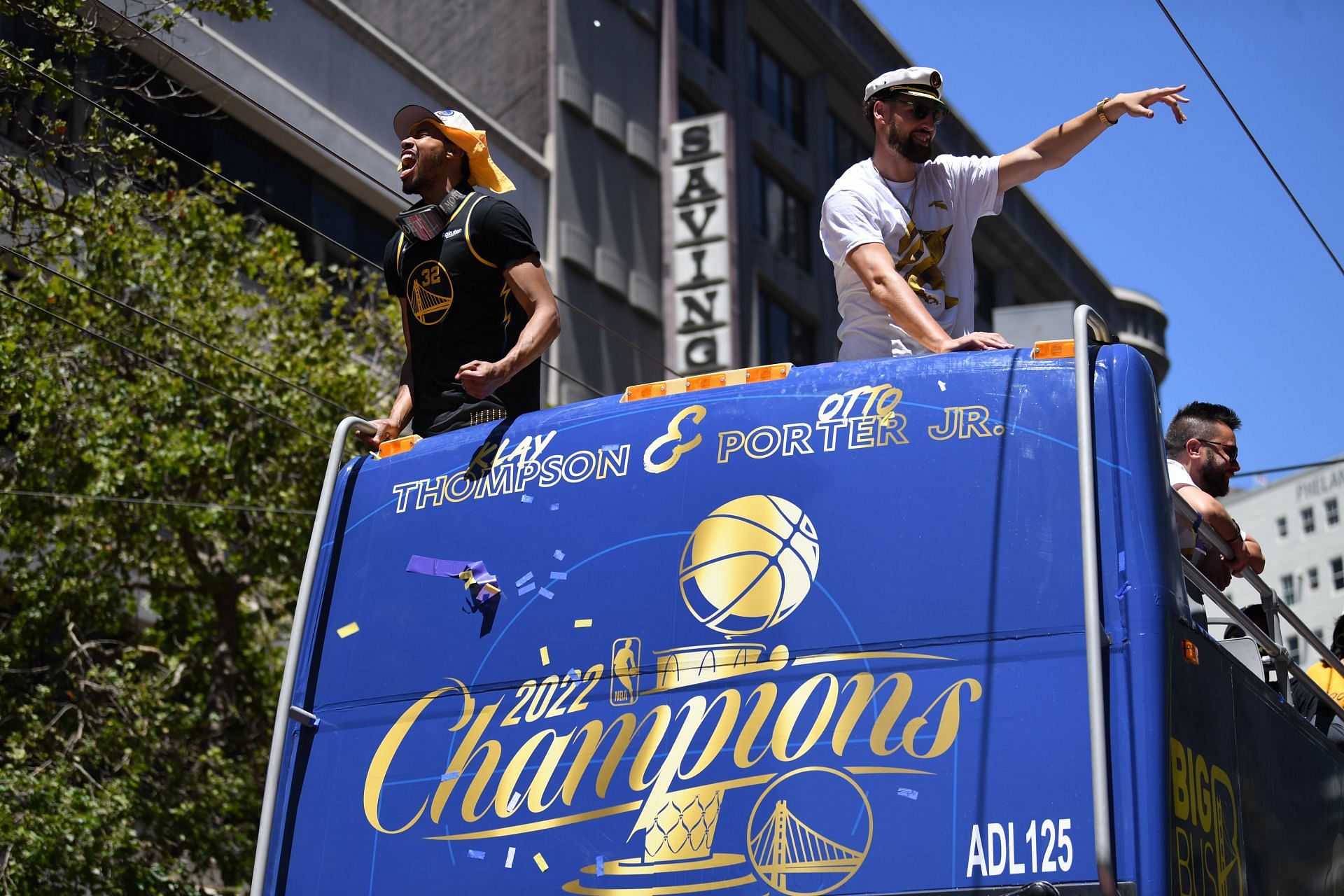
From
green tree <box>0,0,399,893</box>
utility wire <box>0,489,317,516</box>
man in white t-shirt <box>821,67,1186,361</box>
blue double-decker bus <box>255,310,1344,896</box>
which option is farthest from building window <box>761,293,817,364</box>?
blue double-decker bus <box>255,310,1344,896</box>

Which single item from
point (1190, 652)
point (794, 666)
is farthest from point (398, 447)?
point (1190, 652)

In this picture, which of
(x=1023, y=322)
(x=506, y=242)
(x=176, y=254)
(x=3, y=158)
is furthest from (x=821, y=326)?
(x=506, y=242)

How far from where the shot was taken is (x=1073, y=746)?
12.4 ft

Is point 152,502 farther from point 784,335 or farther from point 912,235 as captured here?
point 784,335

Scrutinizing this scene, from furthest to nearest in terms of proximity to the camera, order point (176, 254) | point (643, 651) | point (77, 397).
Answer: point (176, 254)
point (77, 397)
point (643, 651)

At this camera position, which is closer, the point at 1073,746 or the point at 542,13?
the point at 1073,746

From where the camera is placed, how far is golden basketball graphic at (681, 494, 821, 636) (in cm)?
425

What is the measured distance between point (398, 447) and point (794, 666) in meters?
1.67

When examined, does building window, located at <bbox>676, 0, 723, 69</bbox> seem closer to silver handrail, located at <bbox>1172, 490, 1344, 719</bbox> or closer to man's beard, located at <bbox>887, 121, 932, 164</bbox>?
man's beard, located at <bbox>887, 121, 932, 164</bbox>

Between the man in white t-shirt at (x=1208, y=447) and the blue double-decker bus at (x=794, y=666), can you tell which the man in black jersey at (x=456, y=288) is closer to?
the blue double-decker bus at (x=794, y=666)

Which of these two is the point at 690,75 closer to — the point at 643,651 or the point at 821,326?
the point at 821,326

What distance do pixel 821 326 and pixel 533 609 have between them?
3153 cm

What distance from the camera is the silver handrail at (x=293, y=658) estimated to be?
→ 179 inches

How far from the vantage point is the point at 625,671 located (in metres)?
4.35
